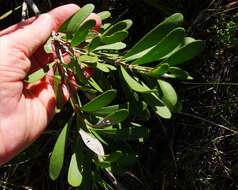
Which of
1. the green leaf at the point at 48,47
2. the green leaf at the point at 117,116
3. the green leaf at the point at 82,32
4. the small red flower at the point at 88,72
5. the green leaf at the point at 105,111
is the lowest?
the green leaf at the point at 105,111

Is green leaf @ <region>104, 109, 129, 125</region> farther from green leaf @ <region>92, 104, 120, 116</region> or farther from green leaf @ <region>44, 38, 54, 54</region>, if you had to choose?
green leaf @ <region>44, 38, 54, 54</region>

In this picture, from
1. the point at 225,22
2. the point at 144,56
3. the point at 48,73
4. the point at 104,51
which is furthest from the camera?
the point at 225,22

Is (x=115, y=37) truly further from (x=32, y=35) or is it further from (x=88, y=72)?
(x=32, y=35)

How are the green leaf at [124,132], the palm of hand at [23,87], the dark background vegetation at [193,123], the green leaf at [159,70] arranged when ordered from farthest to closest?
the dark background vegetation at [193,123] → the palm of hand at [23,87] → the green leaf at [124,132] → the green leaf at [159,70]

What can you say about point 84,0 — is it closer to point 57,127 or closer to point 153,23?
point 153,23

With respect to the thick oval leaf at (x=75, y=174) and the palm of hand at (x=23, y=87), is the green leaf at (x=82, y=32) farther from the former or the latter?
the thick oval leaf at (x=75, y=174)

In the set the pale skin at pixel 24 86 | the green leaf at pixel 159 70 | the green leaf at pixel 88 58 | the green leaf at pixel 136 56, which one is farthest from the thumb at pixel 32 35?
the green leaf at pixel 159 70

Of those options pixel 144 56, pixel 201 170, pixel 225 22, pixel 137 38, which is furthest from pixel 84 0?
pixel 201 170
